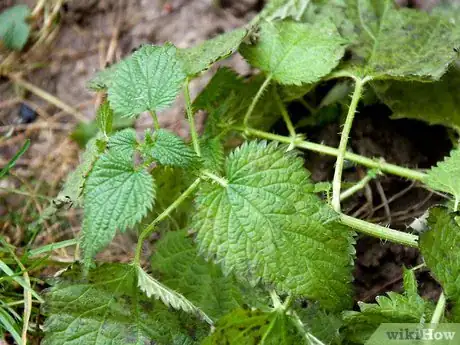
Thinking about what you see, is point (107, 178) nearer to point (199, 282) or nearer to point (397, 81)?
point (199, 282)

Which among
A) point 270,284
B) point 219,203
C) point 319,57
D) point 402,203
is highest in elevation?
point 319,57

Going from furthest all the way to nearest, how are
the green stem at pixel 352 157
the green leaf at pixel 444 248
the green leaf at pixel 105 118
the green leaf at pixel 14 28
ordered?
1. the green leaf at pixel 14 28
2. the green stem at pixel 352 157
3. the green leaf at pixel 105 118
4. the green leaf at pixel 444 248

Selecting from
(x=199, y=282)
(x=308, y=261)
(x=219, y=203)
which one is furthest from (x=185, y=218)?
(x=308, y=261)

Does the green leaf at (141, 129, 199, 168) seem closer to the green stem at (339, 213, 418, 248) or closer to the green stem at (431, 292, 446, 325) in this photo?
the green stem at (339, 213, 418, 248)

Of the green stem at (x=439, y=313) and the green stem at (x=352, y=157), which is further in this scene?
the green stem at (x=352, y=157)

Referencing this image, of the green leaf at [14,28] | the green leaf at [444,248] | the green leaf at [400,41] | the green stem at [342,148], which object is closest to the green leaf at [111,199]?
the green stem at [342,148]

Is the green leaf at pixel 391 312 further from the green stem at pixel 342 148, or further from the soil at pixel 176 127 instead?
the soil at pixel 176 127

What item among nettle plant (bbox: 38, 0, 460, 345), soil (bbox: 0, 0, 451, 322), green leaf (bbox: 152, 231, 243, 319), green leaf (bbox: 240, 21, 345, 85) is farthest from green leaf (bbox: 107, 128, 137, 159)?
soil (bbox: 0, 0, 451, 322)
